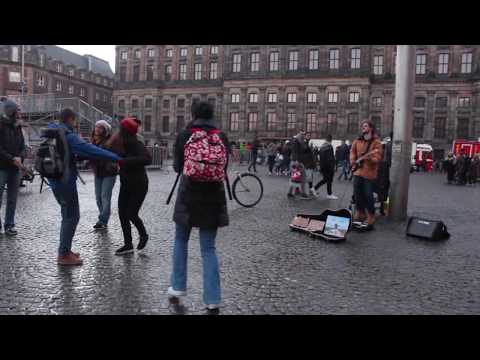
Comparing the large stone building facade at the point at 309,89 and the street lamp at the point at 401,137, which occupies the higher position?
the large stone building facade at the point at 309,89

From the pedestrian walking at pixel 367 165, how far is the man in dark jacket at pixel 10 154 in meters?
5.61

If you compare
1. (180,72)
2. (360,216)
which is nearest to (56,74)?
(180,72)

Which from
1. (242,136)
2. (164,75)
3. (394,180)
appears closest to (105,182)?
(394,180)

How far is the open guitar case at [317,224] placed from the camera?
22.5 feet

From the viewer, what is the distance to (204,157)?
3691mm

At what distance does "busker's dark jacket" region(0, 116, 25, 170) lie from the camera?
22.0 ft

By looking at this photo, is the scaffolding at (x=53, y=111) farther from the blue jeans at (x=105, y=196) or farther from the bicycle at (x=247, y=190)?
the blue jeans at (x=105, y=196)

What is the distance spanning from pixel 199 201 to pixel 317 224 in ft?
12.5

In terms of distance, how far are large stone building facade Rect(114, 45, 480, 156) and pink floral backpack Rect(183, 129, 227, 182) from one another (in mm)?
54509

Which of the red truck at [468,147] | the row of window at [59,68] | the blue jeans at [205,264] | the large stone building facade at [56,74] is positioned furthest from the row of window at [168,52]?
the blue jeans at [205,264]

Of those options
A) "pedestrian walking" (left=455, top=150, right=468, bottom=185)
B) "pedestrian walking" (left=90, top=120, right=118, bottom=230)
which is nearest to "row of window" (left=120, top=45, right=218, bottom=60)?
"pedestrian walking" (left=455, top=150, right=468, bottom=185)

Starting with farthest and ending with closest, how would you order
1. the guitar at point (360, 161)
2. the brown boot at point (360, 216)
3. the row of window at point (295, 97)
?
the row of window at point (295, 97)
the brown boot at point (360, 216)
the guitar at point (360, 161)

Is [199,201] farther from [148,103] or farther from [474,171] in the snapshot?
[148,103]
